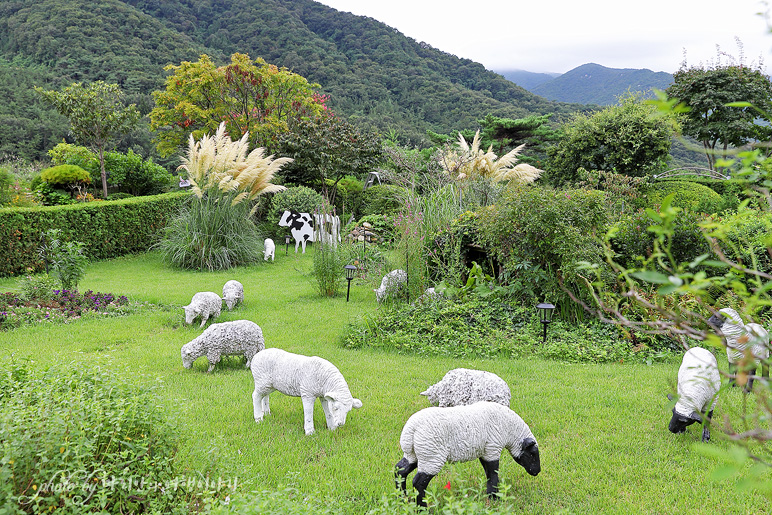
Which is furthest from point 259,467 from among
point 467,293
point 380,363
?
point 467,293

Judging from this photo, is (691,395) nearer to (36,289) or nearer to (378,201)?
(36,289)

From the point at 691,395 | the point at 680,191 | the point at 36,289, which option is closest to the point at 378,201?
the point at 680,191

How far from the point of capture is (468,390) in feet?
12.4

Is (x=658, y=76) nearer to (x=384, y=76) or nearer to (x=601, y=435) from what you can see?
(x=384, y=76)

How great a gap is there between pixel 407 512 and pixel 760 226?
25.2ft

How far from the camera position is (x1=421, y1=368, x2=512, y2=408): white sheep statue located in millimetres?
3711

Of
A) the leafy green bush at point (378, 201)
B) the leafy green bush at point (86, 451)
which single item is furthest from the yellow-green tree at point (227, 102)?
the leafy green bush at point (86, 451)

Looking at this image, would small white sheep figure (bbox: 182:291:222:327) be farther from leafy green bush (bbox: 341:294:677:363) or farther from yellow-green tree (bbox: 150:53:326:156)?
yellow-green tree (bbox: 150:53:326:156)

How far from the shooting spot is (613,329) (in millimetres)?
6340

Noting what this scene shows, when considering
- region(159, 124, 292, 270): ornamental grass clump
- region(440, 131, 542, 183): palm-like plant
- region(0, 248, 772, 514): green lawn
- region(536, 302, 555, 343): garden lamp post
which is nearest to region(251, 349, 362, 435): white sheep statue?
region(0, 248, 772, 514): green lawn

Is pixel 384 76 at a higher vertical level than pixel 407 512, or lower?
higher

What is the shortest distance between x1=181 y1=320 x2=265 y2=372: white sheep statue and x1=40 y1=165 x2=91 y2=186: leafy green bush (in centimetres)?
1565

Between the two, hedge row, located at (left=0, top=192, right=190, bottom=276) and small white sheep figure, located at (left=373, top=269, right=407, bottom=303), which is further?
hedge row, located at (left=0, top=192, right=190, bottom=276)

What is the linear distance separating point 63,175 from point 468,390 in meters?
18.5
